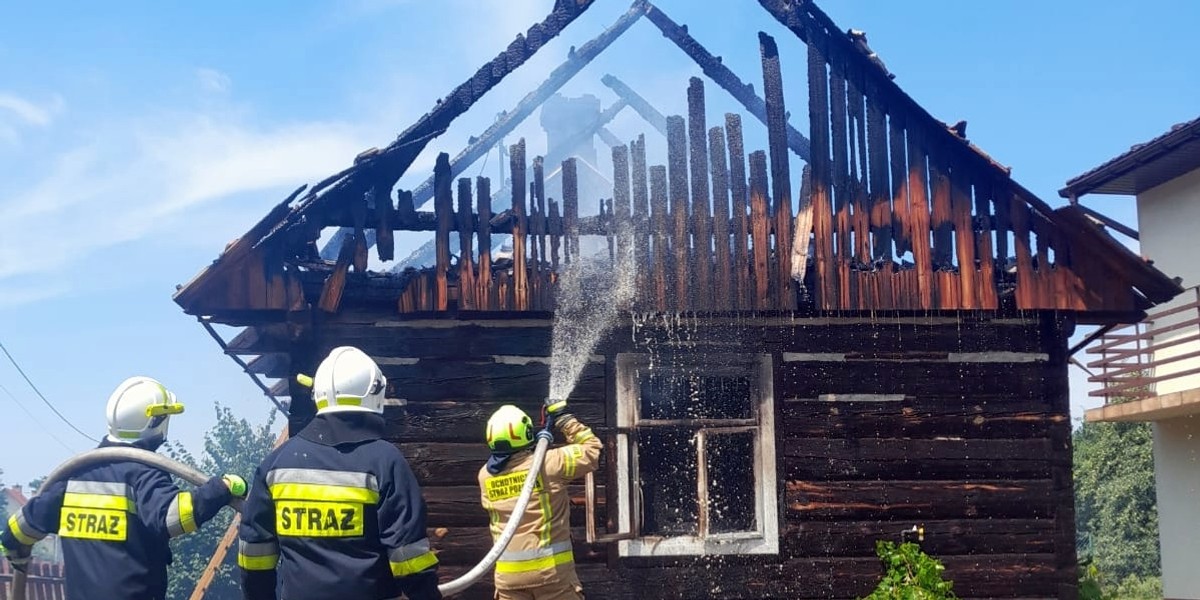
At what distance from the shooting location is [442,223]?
8391mm

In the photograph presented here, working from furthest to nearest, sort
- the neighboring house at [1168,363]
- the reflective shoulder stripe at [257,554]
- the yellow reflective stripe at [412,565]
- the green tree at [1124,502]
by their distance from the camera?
the green tree at [1124,502], the neighboring house at [1168,363], the reflective shoulder stripe at [257,554], the yellow reflective stripe at [412,565]

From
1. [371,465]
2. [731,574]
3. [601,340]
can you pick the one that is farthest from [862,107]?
[371,465]

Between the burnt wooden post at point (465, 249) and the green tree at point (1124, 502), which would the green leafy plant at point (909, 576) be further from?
the green tree at point (1124, 502)

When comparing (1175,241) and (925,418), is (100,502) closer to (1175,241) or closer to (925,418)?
(925,418)

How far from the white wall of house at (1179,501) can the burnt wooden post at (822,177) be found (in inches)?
583

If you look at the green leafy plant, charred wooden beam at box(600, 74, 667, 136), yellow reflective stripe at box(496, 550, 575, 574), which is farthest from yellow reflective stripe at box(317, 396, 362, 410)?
charred wooden beam at box(600, 74, 667, 136)

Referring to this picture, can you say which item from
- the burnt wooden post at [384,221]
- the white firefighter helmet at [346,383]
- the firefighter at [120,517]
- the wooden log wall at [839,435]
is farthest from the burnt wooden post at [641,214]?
the firefighter at [120,517]

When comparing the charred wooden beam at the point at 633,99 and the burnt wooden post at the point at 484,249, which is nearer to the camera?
the burnt wooden post at the point at 484,249

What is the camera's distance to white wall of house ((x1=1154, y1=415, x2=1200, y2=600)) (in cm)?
1986

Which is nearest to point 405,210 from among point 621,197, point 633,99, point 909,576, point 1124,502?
point 621,197

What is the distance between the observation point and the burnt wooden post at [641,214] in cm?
837

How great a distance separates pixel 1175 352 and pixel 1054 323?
46.5 ft

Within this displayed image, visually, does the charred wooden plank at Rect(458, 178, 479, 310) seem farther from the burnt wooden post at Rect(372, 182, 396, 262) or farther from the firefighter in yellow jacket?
the firefighter in yellow jacket

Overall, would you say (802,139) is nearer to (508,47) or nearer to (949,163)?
(949,163)
